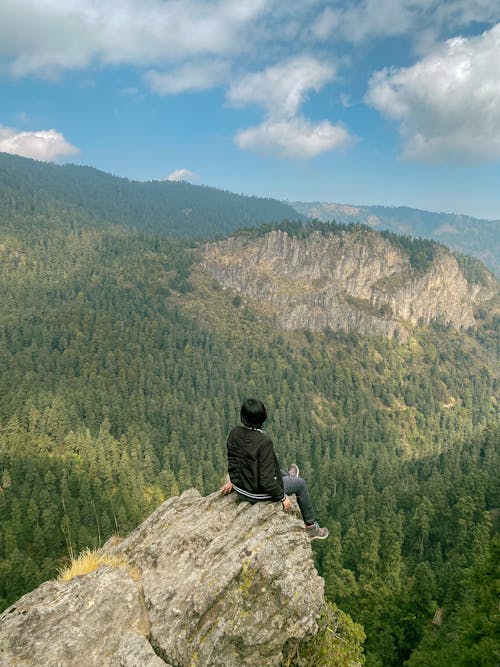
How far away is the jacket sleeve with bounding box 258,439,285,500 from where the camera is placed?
503 inches

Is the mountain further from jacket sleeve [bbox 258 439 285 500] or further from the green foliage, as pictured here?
jacket sleeve [bbox 258 439 285 500]

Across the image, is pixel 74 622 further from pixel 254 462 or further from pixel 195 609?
pixel 254 462

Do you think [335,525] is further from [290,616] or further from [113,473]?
[290,616]

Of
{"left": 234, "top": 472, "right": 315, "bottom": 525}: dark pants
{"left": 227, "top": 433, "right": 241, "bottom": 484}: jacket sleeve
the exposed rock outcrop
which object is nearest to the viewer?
the exposed rock outcrop

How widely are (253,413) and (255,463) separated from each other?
1587 millimetres

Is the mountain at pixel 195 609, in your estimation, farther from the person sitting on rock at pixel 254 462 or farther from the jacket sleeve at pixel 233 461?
the jacket sleeve at pixel 233 461

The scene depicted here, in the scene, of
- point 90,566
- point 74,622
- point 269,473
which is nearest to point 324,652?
point 269,473

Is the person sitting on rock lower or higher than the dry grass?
higher

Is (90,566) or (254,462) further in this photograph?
(90,566)

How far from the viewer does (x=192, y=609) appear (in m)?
11.0

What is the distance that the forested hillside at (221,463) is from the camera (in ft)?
151

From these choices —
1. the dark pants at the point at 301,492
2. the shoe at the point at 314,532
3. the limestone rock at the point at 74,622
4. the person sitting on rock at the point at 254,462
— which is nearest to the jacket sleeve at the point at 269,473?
the person sitting on rock at the point at 254,462

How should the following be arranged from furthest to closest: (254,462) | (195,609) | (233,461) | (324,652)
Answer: (233,461) → (254,462) → (324,652) → (195,609)

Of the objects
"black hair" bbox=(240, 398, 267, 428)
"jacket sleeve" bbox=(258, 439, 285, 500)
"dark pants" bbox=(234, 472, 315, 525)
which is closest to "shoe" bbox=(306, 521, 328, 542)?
"dark pants" bbox=(234, 472, 315, 525)
